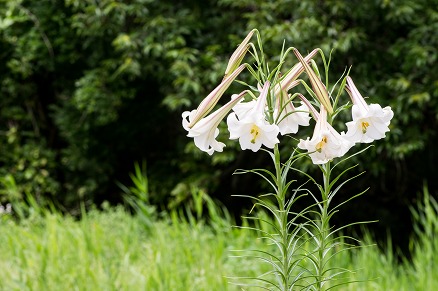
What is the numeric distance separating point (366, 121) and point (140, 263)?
209 cm

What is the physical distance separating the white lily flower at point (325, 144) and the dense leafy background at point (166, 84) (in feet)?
11.0

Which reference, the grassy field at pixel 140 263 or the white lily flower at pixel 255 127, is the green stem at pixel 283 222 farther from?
the grassy field at pixel 140 263

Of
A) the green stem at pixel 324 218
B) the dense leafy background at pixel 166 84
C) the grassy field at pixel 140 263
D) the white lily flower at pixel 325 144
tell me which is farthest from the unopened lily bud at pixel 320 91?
the dense leafy background at pixel 166 84

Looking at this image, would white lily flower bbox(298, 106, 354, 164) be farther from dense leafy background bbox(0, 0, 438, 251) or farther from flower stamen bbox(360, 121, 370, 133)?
dense leafy background bbox(0, 0, 438, 251)

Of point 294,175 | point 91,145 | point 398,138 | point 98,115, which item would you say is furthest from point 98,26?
point 398,138

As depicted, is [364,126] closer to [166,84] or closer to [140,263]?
[140,263]

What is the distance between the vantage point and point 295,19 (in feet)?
15.9

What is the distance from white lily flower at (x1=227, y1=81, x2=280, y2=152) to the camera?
934mm

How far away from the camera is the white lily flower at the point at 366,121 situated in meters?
1.00

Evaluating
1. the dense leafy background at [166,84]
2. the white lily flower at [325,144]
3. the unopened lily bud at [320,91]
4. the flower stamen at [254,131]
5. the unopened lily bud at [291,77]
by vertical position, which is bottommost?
the white lily flower at [325,144]

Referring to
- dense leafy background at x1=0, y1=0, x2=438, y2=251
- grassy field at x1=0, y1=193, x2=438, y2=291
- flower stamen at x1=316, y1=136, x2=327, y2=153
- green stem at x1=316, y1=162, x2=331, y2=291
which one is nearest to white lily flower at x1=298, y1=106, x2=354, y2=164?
flower stamen at x1=316, y1=136, x2=327, y2=153

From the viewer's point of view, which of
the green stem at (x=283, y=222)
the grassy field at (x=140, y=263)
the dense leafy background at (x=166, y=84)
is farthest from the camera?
the dense leafy background at (x=166, y=84)

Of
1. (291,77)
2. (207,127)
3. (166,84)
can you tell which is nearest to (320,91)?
(291,77)

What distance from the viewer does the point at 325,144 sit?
0.97m
